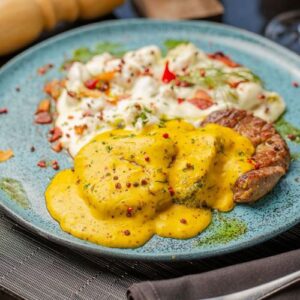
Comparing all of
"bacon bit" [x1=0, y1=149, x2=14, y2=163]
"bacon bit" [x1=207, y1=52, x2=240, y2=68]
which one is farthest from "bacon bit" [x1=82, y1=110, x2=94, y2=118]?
"bacon bit" [x1=207, y1=52, x2=240, y2=68]

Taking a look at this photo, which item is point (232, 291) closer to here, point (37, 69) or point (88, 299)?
point (88, 299)

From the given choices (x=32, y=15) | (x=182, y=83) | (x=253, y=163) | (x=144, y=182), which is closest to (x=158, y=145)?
(x=144, y=182)

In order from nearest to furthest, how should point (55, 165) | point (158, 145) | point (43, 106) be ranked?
point (158, 145) → point (55, 165) → point (43, 106)

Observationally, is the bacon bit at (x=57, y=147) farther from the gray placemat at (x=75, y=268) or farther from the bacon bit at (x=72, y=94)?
the gray placemat at (x=75, y=268)

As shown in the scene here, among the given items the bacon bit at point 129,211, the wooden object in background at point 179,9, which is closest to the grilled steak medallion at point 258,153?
the bacon bit at point 129,211

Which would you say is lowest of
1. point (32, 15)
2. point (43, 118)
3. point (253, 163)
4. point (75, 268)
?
point (75, 268)

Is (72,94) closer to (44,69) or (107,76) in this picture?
(107,76)
